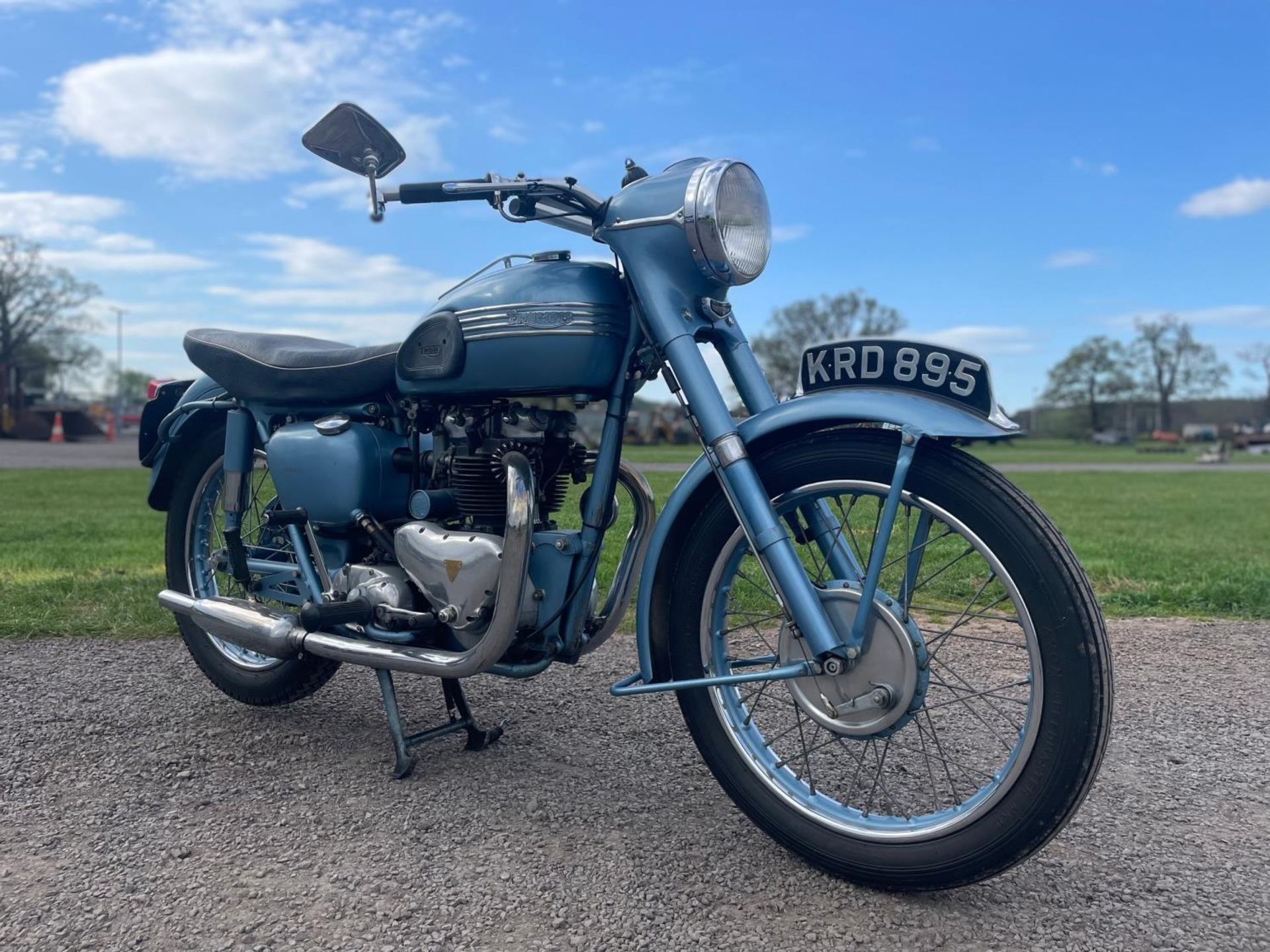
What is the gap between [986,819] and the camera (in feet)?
6.79

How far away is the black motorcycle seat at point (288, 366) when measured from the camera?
3.02 meters

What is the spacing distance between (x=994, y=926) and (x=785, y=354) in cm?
5931

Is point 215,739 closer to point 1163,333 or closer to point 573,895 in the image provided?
point 573,895

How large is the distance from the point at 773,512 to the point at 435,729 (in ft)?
4.26

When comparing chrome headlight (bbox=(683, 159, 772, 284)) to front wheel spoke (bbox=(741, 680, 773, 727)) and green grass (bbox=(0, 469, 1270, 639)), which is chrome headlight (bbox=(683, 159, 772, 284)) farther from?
front wheel spoke (bbox=(741, 680, 773, 727))

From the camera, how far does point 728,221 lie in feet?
8.07

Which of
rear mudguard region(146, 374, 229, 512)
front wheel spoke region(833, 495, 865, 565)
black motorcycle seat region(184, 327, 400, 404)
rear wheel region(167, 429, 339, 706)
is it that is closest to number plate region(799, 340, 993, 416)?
front wheel spoke region(833, 495, 865, 565)

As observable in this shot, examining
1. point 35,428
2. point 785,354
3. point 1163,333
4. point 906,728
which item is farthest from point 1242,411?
point 906,728

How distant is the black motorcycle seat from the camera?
119 inches

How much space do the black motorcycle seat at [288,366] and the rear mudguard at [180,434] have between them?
0.21m

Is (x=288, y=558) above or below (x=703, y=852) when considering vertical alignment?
above

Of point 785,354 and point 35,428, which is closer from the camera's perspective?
point 35,428

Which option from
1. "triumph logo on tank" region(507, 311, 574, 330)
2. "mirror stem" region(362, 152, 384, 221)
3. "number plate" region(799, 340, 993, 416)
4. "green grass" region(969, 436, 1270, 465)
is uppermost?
"mirror stem" region(362, 152, 384, 221)

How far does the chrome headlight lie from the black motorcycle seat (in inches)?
40.0
